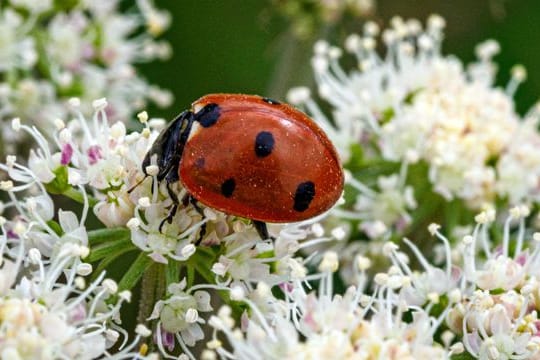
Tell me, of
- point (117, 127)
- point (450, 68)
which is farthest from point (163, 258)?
point (450, 68)

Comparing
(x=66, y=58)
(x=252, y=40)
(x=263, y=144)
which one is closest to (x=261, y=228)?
(x=263, y=144)

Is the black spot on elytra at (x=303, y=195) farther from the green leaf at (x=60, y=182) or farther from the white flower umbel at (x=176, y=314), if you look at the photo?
the green leaf at (x=60, y=182)

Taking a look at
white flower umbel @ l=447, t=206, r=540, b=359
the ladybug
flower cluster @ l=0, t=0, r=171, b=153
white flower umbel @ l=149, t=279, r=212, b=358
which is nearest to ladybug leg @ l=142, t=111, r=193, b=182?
the ladybug

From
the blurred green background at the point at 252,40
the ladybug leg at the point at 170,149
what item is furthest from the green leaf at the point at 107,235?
the blurred green background at the point at 252,40

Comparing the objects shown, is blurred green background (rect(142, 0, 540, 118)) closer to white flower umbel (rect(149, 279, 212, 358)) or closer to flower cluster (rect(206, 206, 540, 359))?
flower cluster (rect(206, 206, 540, 359))

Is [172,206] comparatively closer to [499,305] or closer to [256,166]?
[256,166]

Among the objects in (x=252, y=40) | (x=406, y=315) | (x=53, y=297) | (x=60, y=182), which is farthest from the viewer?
(x=252, y=40)
